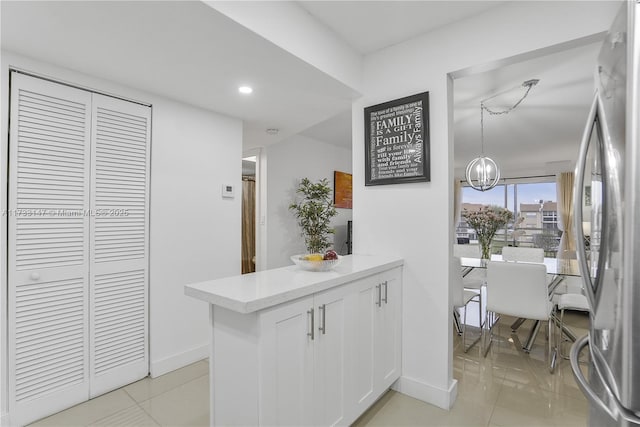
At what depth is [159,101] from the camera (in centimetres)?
251

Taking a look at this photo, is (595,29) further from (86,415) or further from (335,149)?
(335,149)

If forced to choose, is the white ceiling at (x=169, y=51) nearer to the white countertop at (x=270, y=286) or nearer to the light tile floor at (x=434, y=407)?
the white countertop at (x=270, y=286)

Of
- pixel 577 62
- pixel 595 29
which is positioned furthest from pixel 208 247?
pixel 577 62

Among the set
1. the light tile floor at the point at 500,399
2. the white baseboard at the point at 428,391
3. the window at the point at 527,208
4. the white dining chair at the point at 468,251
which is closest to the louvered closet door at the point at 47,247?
the light tile floor at the point at 500,399

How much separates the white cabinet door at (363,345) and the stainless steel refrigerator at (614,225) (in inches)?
37.6

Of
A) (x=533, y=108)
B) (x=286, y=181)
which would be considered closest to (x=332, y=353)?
(x=286, y=181)

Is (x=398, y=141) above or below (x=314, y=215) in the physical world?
above

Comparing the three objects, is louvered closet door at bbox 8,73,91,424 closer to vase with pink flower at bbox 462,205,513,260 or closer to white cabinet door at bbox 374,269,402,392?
white cabinet door at bbox 374,269,402,392

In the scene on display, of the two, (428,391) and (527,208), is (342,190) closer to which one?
(428,391)

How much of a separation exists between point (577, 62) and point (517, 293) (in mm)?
2002

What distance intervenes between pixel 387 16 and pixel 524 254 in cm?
362

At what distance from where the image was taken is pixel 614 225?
102cm

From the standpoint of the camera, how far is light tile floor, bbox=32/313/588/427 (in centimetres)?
191

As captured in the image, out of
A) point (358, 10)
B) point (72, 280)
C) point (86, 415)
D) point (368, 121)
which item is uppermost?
point (358, 10)
